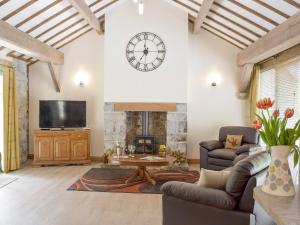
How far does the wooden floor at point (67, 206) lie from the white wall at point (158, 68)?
260 cm

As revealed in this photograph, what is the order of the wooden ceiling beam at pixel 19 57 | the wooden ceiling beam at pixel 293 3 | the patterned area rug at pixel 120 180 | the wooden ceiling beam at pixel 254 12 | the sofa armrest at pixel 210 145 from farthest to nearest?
the wooden ceiling beam at pixel 19 57, the sofa armrest at pixel 210 145, the patterned area rug at pixel 120 180, the wooden ceiling beam at pixel 254 12, the wooden ceiling beam at pixel 293 3

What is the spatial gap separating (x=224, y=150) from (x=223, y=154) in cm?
21

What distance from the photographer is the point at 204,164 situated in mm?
5973

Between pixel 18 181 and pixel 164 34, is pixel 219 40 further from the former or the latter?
pixel 18 181

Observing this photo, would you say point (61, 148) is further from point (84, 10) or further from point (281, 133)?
point (281, 133)

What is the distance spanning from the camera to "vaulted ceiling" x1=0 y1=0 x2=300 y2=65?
15.1 ft

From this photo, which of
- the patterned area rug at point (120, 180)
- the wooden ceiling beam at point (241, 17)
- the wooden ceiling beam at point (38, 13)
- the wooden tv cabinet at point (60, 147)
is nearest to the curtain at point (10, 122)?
the wooden tv cabinet at point (60, 147)

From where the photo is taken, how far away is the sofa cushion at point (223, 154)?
5.54 meters

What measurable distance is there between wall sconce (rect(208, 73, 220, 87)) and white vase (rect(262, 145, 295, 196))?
18.1 ft

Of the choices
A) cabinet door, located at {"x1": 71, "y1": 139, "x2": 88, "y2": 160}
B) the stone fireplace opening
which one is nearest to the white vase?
the stone fireplace opening

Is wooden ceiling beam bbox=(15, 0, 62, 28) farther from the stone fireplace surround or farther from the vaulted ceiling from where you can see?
the stone fireplace surround

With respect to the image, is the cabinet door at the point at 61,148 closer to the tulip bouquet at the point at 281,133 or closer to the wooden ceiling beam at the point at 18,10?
the wooden ceiling beam at the point at 18,10

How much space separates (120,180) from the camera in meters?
5.47

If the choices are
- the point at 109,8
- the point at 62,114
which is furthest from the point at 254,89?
the point at 62,114
